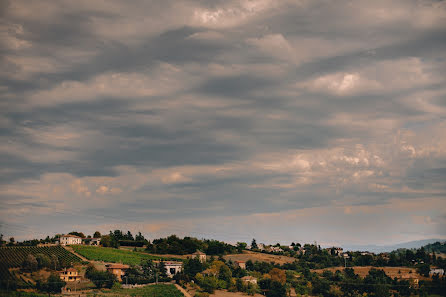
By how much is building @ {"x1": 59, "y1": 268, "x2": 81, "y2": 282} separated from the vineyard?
17.9ft

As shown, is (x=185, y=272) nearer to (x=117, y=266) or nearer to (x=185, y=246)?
(x=117, y=266)

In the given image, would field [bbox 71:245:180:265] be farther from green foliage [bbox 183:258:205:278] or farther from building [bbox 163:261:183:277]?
green foliage [bbox 183:258:205:278]

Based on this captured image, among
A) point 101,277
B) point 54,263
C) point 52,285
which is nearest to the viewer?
point 52,285

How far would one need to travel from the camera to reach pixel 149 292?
11144cm

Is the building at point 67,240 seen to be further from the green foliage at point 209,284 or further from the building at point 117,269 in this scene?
the green foliage at point 209,284

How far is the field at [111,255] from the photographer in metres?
141

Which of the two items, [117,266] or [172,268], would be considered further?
[172,268]

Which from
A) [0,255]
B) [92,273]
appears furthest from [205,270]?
[0,255]

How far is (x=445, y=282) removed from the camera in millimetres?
137250

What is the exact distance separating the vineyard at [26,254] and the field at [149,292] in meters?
21.8

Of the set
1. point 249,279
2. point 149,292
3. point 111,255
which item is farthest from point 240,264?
point 149,292

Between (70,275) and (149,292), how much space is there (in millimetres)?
20605

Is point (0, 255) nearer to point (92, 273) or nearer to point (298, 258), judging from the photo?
point (92, 273)

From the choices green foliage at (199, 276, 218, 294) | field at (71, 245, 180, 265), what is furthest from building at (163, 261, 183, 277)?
green foliage at (199, 276, 218, 294)
